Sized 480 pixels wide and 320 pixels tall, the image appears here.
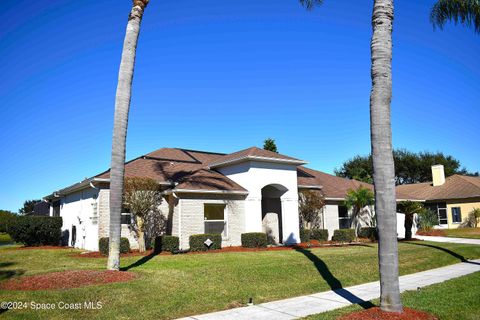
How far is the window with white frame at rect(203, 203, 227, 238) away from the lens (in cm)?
2052

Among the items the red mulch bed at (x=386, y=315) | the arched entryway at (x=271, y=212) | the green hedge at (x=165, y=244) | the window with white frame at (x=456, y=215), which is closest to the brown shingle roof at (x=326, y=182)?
the arched entryway at (x=271, y=212)

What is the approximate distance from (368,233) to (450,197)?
14809 mm

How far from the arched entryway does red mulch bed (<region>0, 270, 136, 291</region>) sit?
14560 millimetres

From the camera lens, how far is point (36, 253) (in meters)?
18.6

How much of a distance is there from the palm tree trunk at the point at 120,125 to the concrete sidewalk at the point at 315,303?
15.5ft

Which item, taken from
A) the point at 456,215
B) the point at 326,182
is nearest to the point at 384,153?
the point at 326,182

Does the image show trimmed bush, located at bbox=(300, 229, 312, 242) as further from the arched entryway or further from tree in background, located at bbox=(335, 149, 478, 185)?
tree in background, located at bbox=(335, 149, 478, 185)

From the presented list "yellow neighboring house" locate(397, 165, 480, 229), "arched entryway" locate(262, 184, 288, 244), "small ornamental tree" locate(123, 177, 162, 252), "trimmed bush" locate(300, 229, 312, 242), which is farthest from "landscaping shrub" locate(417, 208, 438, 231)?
"small ornamental tree" locate(123, 177, 162, 252)

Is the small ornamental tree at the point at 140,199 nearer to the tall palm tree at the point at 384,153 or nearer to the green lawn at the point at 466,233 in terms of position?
the tall palm tree at the point at 384,153

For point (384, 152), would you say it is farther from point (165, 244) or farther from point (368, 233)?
point (368, 233)

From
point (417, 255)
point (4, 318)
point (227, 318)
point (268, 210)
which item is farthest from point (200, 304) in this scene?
point (268, 210)

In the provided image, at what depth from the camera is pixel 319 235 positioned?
24.2m

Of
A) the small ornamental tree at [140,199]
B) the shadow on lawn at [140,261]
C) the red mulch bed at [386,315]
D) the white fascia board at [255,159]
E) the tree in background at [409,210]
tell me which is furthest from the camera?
the tree in background at [409,210]

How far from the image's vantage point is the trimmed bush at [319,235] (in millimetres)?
24078
